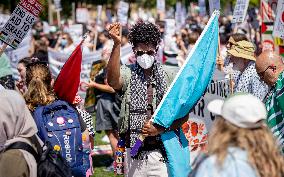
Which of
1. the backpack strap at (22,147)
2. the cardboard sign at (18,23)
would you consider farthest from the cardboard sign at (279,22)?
the backpack strap at (22,147)

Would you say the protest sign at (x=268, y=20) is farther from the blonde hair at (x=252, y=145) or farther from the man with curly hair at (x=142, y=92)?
the blonde hair at (x=252, y=145)

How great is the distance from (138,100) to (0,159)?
1832 millimetres

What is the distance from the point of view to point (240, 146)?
10.8 ft

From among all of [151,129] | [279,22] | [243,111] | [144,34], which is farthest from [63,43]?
[243,111]

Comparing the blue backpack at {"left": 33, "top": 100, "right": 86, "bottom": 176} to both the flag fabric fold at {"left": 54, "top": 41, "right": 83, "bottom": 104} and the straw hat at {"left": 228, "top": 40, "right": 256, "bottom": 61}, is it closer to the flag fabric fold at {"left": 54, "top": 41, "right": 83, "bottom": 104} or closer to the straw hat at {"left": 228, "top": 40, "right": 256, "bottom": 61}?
the flag fabric fold at {"left": 54, "top": 41, "right": 83, "bottom": 104}

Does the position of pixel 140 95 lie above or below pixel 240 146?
below

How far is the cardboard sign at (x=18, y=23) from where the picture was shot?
22.0 feet

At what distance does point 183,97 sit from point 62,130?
960 millimetres

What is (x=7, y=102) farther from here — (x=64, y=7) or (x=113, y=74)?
(x=64, y=7)

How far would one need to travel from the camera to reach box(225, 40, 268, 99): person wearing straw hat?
6.88 metres

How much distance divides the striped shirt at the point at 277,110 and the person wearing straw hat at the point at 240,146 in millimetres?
1838

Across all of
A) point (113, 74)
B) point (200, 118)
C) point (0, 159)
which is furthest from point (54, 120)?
point (200, 118)

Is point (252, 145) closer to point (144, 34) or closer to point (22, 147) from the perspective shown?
point (22, 147)

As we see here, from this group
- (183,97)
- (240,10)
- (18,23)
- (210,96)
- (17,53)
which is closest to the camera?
(183,97)
